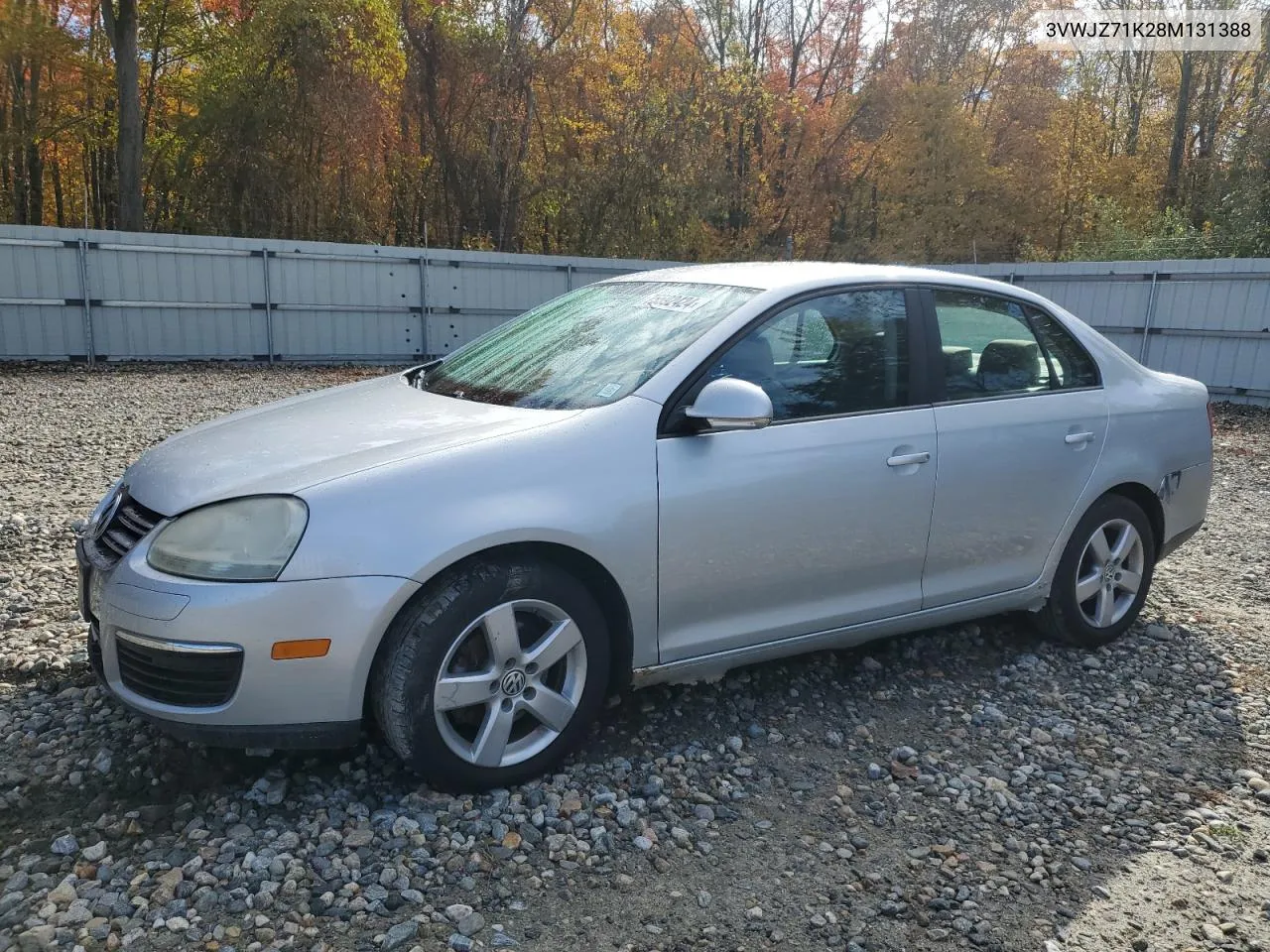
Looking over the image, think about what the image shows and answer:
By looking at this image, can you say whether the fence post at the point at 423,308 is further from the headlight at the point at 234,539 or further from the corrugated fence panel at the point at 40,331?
the headlight at the point at 234,539

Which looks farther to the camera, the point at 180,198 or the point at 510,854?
the point at 180,198

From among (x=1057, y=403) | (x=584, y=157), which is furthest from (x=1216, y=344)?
(x=584, y=157)

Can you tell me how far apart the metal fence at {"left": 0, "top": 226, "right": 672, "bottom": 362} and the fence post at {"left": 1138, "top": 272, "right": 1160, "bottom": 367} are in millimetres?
8142

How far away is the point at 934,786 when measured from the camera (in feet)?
10.2

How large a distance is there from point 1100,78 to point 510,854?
33303mm

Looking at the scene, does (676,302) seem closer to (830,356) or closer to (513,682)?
(830,356)

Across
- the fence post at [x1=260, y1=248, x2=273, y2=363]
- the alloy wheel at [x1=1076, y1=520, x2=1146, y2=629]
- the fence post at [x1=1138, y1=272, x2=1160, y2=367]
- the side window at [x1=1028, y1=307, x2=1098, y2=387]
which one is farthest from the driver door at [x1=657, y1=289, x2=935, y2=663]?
the fence post at [x1=260, y1=248, x2=273, y2=363]

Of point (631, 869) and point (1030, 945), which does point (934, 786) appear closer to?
point (1030, 945)

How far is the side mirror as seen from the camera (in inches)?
117

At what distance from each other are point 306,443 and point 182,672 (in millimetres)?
766

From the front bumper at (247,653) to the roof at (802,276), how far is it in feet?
5.79

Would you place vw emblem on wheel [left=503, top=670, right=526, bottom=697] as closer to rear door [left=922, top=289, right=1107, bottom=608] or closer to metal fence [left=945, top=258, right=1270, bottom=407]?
rear door [left=922, top=289, right=1107, bottom=608]

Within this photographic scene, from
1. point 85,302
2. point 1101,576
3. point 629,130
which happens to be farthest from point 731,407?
point 629,130

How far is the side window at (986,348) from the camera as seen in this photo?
3756mm
